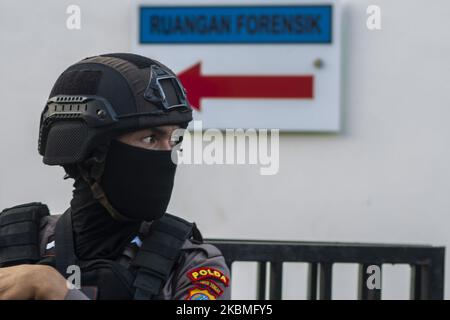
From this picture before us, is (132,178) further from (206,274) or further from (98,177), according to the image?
(206,274)

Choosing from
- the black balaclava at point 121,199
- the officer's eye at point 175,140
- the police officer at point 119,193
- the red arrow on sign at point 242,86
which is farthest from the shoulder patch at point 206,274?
the red arrow on sign at point 242,86

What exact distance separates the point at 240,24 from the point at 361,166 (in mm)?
666

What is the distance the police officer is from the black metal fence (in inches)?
41.2

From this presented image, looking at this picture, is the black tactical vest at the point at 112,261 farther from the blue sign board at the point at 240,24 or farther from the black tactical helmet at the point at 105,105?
the blue sign board at the point at 240,24

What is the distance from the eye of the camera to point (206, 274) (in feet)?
6.56

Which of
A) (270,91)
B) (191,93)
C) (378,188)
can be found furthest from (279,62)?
(378,188)

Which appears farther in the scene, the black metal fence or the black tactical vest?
the black metal fence

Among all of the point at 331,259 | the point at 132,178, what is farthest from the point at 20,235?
the point at 331,259

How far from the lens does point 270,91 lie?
141 inches

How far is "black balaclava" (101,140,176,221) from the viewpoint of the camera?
2037mm

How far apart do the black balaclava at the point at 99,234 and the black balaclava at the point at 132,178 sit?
0.05 meters

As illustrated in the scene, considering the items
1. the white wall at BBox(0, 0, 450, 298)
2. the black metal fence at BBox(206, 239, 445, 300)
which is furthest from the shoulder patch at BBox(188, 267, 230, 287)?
the white wall at BBox(0, 0, 450, 298)

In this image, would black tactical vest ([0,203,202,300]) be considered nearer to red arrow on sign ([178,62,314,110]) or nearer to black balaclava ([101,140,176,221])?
black balaclava ([101,140,176,221])

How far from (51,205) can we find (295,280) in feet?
3.00
